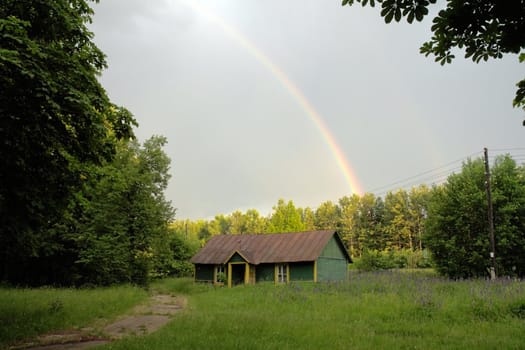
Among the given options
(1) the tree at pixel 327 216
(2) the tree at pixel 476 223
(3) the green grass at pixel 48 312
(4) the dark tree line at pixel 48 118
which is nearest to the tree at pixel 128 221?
(3) the green grass at pixel 48 312

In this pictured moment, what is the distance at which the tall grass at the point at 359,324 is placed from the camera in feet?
30.0

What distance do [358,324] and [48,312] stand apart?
1086cm

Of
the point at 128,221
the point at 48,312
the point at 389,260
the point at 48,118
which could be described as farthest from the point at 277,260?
the point at 48,118

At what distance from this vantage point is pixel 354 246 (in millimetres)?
82438

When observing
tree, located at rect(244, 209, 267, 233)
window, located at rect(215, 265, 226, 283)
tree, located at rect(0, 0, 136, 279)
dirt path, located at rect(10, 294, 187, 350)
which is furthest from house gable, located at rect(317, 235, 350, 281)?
tree, located at rect(244, 209, 267, 233)

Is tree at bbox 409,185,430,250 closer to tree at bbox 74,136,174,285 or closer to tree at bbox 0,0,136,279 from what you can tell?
tree at bbox 74,136,174,285

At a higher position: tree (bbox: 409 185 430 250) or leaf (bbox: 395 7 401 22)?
tree (bbox: 409 185 430 250)

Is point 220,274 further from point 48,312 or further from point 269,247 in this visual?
point 48,312

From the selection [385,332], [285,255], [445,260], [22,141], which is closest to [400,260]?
[445,260]

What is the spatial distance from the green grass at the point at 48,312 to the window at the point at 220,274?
13.7 m

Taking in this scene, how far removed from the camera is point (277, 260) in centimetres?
3133

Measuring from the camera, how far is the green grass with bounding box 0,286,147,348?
11477 mm

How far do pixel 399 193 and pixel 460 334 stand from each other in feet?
239

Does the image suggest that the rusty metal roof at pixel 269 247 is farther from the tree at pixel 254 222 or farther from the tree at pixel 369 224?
the tree at pixel 254 222
